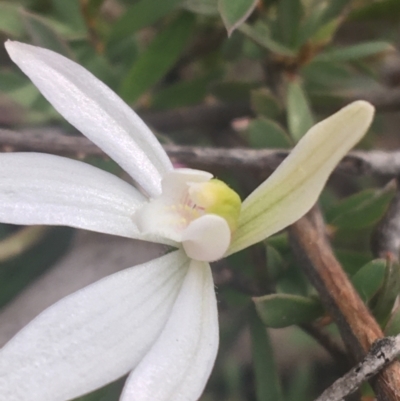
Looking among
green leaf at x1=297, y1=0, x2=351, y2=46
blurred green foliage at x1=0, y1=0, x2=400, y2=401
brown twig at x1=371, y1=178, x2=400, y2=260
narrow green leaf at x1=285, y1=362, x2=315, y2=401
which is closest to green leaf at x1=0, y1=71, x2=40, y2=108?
blurred green foliage at x1=0, y1=0, x2=400, y2=401

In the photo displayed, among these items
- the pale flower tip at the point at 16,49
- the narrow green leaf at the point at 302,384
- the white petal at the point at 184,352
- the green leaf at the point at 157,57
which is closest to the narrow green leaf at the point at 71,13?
the green leaf at the point at 157,57

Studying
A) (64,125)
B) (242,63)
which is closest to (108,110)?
(64,125)

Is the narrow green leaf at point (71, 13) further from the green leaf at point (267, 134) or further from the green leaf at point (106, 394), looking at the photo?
the green leaf at point (106, 394)

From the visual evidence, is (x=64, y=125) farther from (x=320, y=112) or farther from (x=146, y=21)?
(x=320, y=112)

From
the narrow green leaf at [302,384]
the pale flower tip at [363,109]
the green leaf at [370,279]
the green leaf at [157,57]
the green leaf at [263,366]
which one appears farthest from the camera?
the narrow green leaf at [302,384]

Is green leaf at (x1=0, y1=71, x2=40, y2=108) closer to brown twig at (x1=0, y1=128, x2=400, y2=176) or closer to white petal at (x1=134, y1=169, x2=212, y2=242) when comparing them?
brown twig at (x1=0, y1=128, x2=400, y2=176)

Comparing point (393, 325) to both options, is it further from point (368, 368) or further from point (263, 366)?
point (263, 366)

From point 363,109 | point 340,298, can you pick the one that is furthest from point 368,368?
point 363,109
